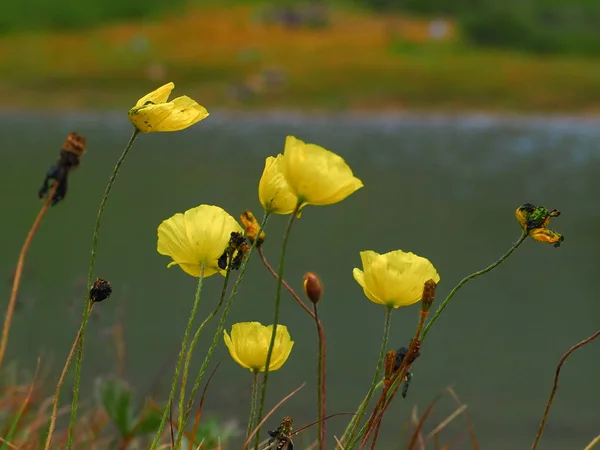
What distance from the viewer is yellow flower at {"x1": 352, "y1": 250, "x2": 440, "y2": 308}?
2.21 ft

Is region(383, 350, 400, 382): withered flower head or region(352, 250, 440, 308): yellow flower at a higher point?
region(352, 250, 440, 308): yellow flower

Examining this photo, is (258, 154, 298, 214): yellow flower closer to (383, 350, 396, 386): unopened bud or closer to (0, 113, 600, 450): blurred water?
(383, 350, 396, 386): unopened bud

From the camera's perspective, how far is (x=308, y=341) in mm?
3049

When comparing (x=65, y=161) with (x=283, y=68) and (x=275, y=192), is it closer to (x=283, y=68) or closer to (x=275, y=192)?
(x=275, y=192)

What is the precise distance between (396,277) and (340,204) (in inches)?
229

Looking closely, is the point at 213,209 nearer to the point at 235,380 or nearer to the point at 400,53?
the point at 235,380

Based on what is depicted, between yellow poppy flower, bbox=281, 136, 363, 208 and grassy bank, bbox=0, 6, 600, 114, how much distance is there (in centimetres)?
1949

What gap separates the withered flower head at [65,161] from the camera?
0.77 metres

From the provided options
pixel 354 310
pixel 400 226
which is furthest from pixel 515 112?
pixel 354 310

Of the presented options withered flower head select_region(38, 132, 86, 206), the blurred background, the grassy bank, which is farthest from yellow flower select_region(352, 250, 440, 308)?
the grassy bank

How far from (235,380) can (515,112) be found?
725 inches

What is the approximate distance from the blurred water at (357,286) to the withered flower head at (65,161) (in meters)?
0.54

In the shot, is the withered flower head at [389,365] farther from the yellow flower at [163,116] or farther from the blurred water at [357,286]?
the blurred water at [357,286]

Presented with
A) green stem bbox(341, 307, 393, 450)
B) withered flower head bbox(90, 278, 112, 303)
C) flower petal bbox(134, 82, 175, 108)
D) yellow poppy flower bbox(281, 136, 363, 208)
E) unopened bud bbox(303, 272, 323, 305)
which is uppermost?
flower petal bbox(134, 82, 175, 108)
